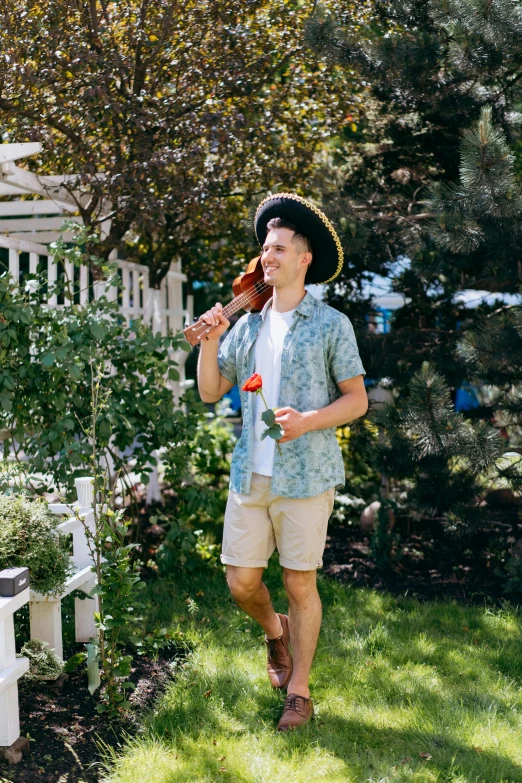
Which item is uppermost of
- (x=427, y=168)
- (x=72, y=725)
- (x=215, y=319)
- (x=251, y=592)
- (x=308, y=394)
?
(x=427, y=168)

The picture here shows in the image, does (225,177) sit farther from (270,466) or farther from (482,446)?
Result: (270,466)

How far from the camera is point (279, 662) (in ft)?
10.8

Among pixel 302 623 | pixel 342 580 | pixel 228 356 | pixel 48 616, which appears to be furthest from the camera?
pixel 342 580

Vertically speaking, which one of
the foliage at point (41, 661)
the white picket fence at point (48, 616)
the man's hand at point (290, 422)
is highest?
the man's hand at point (290, 422)

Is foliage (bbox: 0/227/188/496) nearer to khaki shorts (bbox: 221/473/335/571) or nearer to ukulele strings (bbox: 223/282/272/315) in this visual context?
ukulele strings (bbox: 223/282/272/315)

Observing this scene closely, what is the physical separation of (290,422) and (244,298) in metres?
0.61

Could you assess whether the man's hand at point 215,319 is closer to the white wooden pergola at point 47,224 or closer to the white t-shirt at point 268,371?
the white t-shirt at point 268,371

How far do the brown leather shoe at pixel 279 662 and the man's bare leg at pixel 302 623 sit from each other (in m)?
0.24

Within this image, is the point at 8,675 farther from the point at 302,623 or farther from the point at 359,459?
the point at 359,459

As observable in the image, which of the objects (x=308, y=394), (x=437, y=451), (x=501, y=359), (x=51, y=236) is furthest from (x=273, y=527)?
(x=51, y=236)

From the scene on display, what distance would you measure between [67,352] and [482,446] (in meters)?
2.02

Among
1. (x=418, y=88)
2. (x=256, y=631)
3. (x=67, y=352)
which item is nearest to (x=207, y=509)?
(x=256, y=631)

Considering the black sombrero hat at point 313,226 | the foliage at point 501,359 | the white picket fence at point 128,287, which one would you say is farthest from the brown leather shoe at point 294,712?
the white picket fence at point 128,287

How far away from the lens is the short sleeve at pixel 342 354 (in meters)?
3.00
